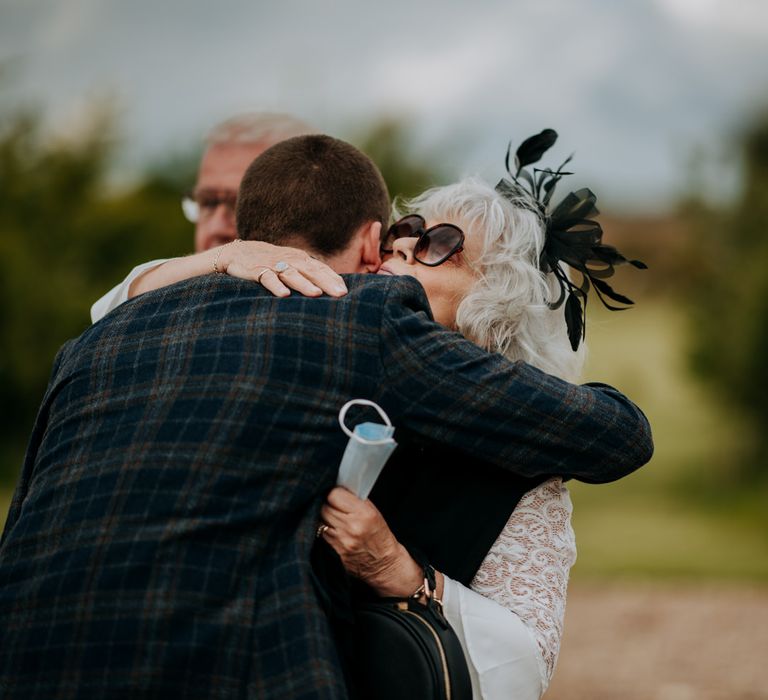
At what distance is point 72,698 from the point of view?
7.00 ft

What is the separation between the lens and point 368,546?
7.72ft

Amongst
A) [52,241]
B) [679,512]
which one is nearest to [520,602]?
[679,512]

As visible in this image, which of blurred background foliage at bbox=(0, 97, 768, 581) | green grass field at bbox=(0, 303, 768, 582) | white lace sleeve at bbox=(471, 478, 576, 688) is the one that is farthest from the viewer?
blurred background foliage at bbox=(0, 97, 768, 581)

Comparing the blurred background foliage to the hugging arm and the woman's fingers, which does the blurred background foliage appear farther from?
the woman's fingers

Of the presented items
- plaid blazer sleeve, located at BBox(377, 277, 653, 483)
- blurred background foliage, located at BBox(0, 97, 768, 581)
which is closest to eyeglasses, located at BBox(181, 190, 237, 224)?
plaid blazer sleeve, located at BBox(377, 277, 653, 483)

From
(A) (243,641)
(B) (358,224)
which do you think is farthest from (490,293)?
(A) (243,641)

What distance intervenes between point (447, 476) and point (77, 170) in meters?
13.0

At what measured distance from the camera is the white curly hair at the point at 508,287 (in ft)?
9.14

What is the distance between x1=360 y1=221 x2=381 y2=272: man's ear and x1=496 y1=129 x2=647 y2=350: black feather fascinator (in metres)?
0.44

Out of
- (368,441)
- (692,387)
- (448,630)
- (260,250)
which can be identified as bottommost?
(692,387)

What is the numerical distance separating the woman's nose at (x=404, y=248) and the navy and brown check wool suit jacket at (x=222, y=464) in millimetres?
438

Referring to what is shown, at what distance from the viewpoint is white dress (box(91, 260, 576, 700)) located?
2406 mm

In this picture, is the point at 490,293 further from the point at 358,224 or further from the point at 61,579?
the point at 61,579

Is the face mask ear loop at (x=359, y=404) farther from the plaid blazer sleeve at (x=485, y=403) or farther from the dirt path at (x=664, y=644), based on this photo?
the dirt path at (x=664, y=644)
